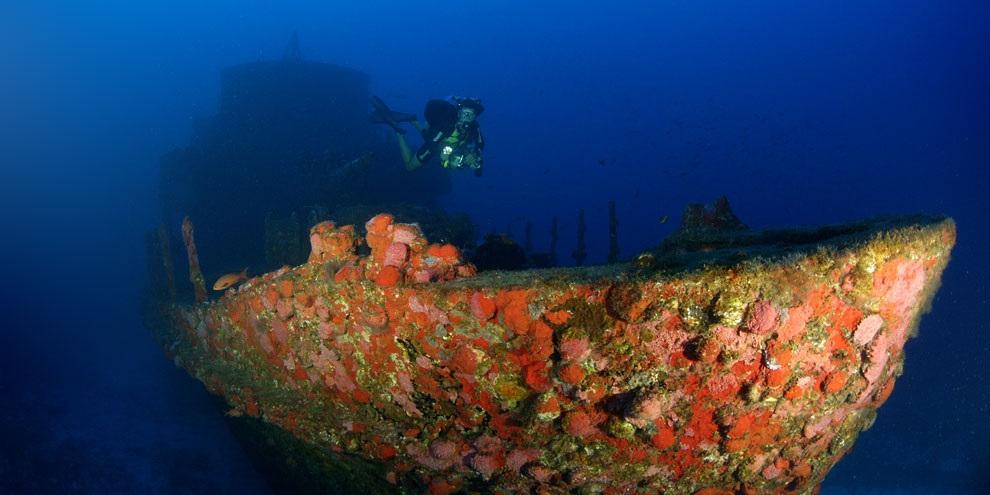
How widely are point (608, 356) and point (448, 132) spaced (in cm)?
874

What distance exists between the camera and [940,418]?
19641mm

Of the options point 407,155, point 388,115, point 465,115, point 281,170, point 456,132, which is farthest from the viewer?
point 281,170

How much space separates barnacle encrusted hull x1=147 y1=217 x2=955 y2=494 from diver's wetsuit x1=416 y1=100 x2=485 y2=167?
7.08 m

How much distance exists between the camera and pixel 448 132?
11.0m

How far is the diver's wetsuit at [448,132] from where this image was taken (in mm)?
10977

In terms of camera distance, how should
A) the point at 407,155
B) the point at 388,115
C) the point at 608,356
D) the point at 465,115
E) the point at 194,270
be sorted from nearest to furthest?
the point at 608,356 → the point at 194,270 → the point at 465,115 → the point at 407,155 → the point at 388,115

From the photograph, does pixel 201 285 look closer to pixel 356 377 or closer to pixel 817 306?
pixel 356 377

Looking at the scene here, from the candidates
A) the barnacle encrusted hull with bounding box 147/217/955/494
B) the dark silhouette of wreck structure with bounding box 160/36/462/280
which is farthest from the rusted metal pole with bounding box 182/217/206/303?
the barnacle encrusted hull with bounding box 147/217/955/494

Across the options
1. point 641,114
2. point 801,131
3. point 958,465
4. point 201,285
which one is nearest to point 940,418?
point 958,465

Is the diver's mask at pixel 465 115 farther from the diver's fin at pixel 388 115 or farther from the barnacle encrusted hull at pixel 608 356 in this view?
the barnacle encrusted hull at pixel 608 356

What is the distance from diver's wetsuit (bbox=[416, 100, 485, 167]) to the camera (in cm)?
1098

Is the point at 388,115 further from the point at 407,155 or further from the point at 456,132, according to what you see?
the point at 456,132

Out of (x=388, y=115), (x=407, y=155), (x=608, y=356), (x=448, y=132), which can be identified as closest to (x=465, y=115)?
(x=448, y=132)

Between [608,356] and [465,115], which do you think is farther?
[465,115]
